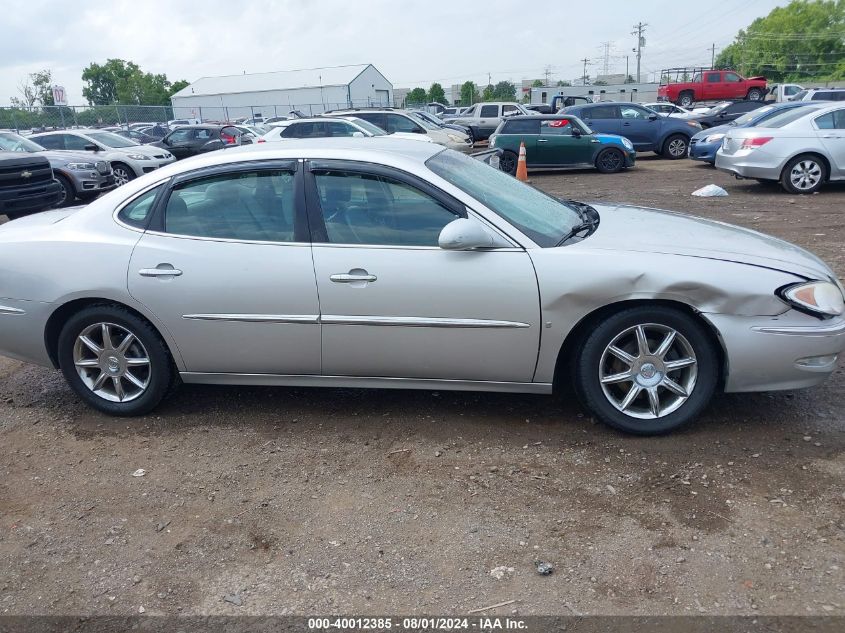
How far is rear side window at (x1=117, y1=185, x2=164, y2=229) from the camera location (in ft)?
13.3

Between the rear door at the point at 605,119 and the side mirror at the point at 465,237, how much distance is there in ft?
55.8

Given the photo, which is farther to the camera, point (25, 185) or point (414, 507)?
point (25, 185)

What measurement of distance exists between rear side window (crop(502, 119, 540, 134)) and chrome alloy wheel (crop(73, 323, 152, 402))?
14.2m

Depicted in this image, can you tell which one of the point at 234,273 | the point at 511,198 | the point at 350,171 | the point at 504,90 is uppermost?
the point at 350,171

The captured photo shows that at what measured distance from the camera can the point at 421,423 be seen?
399 cm

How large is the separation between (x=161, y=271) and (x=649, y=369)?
267cm

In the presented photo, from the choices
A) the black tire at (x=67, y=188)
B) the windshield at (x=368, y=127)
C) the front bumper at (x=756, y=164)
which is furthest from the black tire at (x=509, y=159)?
the black tire at (x=67, y=188)

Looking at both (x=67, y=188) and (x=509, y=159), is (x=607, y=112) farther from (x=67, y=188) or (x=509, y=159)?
(x=67, y=188)

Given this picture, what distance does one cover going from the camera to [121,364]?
4133mm

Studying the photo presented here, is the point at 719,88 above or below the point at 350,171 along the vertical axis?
below

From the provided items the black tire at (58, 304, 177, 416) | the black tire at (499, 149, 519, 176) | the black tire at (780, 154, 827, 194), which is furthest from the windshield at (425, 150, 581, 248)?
the black tire at (499, 149, 519, 176)

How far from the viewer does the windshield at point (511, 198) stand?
3805mm

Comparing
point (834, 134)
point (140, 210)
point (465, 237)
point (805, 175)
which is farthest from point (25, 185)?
point (834, 134)

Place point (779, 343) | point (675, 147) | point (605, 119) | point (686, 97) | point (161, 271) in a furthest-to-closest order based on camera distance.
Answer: point (686, 97) < point (605, 119) < point (675, 147) < point (161, 271) < point (779, 343)
